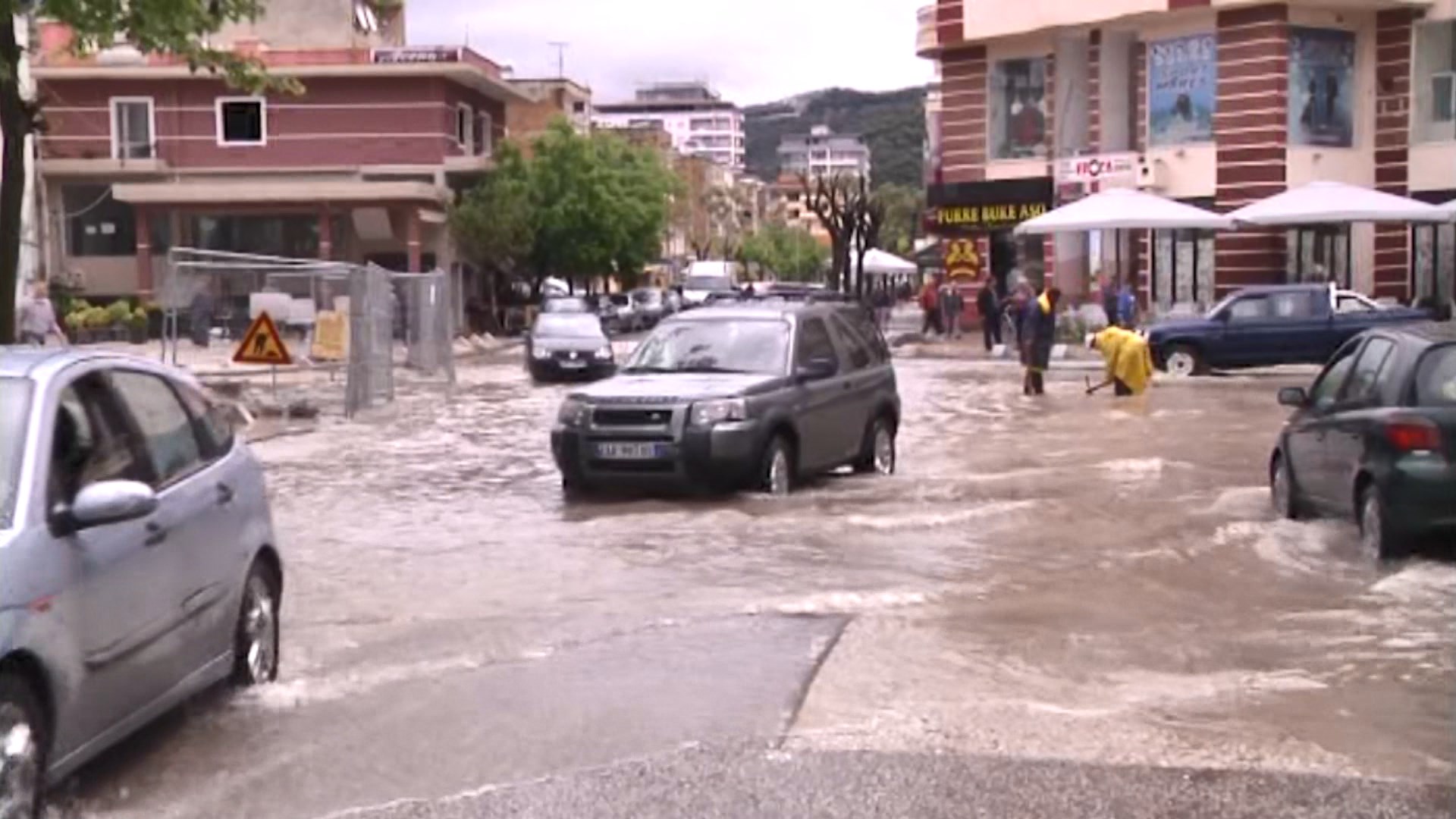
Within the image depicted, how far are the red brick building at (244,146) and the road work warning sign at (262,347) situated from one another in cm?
3085

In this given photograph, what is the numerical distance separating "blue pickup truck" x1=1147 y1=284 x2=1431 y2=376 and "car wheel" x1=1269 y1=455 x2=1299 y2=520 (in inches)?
672

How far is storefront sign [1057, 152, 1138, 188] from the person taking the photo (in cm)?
4341

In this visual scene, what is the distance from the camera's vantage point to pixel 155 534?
276 inches

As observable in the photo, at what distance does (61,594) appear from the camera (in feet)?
20.2

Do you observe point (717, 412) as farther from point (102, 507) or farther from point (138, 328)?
point (138, 328)

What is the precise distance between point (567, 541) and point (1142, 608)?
443cm

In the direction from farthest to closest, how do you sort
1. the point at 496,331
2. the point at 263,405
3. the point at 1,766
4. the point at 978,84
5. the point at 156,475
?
1. the point at 496,331
2. the point at 978,84
3. the point at 263,405
4. the point at 156,475
5. the point at 1,766

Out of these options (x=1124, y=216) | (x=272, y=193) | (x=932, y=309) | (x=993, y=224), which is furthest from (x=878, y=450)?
(x=272, y=193)

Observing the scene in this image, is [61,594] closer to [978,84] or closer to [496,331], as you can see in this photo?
[978,84]

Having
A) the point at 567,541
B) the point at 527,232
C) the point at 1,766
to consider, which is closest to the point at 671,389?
the point at 567,541

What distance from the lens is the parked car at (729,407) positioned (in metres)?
14.8

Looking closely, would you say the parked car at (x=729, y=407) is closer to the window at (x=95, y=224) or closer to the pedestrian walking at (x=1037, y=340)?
the pedestrian walking at (x=1037, y=340)

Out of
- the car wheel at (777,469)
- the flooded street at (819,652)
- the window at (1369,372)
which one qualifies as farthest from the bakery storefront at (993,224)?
the window at (1369,372)

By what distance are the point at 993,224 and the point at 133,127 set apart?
83.8 ft
